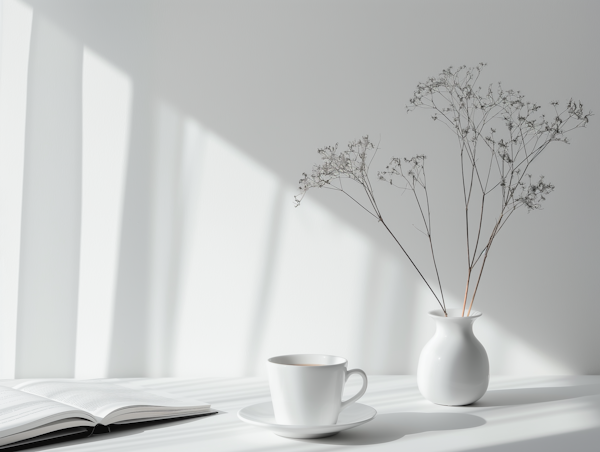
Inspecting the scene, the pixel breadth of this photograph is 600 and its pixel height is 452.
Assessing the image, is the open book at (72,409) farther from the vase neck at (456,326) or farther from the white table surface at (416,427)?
the vase neck at (456,326)

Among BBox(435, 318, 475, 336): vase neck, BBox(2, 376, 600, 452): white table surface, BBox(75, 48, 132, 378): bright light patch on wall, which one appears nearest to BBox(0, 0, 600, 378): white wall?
BBox(75, 48, 132, 378): bright light patch on wall

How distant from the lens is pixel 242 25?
1.32 meters

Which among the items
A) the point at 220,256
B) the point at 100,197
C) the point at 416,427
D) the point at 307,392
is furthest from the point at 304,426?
the point at 100,197

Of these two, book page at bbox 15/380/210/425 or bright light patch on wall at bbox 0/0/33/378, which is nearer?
book page at bbox 15/380/210/425

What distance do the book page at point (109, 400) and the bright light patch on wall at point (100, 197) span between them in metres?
0.25

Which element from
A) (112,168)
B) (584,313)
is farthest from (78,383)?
(584,313)

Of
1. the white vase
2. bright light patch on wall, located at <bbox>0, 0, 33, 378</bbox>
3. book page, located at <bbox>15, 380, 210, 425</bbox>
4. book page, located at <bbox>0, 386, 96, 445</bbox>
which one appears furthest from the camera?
bright light patch on wall, located at <bbox>0, 0, 33, 378</bbox>

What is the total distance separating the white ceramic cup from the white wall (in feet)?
1.56

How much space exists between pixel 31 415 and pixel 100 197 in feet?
1.93

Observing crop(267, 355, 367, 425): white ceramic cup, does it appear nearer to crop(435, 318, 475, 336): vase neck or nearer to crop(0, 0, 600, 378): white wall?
crop(435, 318, 475, 336): vase neck

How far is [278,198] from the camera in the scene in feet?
4.34

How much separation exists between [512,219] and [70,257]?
0.99 m

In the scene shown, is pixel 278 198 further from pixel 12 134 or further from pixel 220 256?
pixel 12 134

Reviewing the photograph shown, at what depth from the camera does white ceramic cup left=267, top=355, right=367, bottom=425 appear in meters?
0.82
